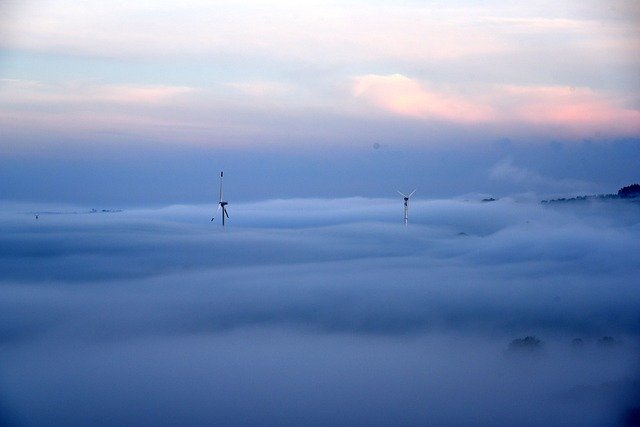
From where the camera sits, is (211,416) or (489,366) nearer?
(211,416)

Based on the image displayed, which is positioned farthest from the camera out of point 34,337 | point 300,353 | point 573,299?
point 573,299

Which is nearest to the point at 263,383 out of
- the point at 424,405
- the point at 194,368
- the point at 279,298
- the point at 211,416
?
the point at 194,368

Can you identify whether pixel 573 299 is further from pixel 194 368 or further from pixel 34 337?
pixel 34 337

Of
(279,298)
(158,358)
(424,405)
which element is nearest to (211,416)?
(424,405)

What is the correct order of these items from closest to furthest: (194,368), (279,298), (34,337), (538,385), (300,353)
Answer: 1. (538,385)
2. (194,368)
3. (300,353)
4. (34,337)
5. (279,298)

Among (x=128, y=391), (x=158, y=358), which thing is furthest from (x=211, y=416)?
(x=158, y=358)

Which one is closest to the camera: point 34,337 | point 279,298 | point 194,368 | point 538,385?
point 538,385

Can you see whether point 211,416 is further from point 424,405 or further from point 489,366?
point 489,366

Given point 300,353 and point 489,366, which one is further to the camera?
point 300,353

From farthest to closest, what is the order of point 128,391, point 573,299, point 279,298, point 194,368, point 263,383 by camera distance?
point 279,298 → point 573,299 → point 194,368 → point 263,383 → point 128,391
